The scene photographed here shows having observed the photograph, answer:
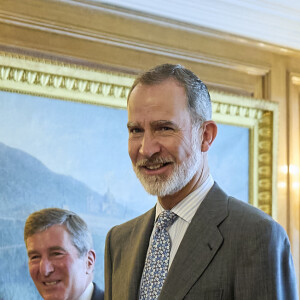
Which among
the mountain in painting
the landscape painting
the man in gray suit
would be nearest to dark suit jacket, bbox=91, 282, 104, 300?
the landscape painting

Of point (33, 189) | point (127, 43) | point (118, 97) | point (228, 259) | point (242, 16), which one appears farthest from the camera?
point (242, 16)

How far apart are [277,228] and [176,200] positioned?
300mm

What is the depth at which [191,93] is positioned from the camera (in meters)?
1.61

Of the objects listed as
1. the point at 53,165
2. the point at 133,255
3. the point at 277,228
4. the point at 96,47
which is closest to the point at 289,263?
the point at 277,228

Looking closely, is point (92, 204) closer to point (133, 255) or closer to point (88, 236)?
point (88, 236)

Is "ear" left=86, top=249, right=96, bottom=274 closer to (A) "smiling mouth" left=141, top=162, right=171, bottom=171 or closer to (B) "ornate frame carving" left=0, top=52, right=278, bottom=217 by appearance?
(B) "ornate frame carving" left=0, top=52, right=278, bottom=217

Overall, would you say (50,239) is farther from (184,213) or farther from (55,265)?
(184,213)

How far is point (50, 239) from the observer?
2.53 metres

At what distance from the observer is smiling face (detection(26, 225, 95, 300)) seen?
2.51 metres

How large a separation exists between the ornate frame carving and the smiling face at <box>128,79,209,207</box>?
62.4 inches

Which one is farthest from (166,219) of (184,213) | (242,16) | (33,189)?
(242,16)

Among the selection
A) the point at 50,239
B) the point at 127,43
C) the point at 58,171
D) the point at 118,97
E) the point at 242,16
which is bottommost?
the point at 50,239

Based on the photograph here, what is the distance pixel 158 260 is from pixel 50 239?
41.2 inches

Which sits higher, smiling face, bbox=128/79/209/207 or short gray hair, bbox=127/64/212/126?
short gray hair, bbox=127/64/212/126
